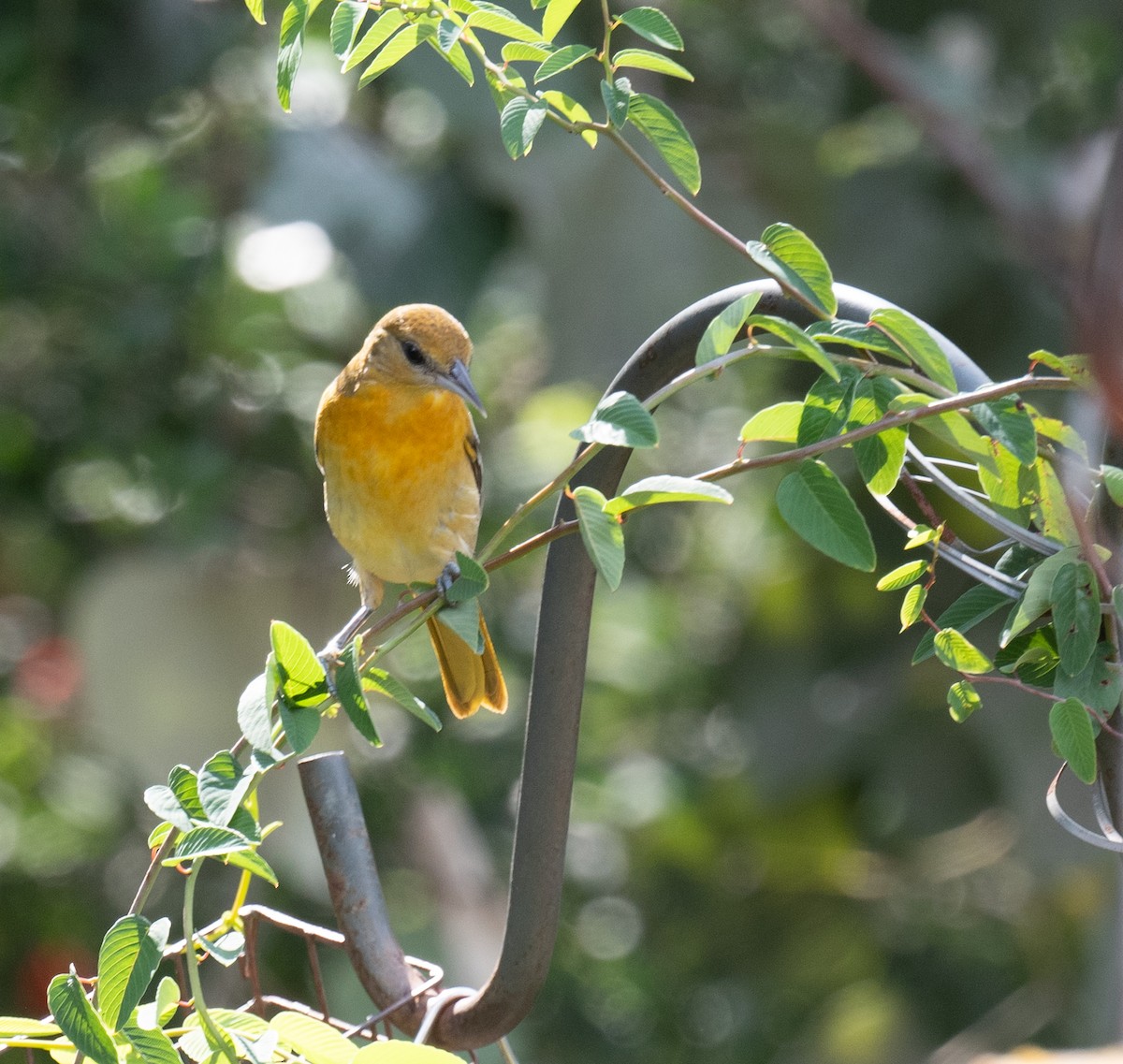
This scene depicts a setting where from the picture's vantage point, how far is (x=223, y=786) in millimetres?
1140

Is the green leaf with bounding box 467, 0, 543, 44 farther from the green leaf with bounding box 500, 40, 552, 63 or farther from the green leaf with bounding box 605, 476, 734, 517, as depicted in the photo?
the green leaf with bounding box 605, 476, 734, 517

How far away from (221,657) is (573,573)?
325 cm

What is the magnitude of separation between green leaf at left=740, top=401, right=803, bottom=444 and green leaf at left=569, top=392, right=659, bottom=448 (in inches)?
4.2

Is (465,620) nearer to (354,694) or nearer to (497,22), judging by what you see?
(354,694)

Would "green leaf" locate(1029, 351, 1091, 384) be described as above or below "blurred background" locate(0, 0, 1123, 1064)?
above

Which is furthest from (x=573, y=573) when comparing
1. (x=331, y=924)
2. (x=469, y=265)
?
(x=331, y=924)

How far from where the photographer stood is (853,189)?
15.1ft

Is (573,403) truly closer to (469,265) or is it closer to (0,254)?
(469,265)

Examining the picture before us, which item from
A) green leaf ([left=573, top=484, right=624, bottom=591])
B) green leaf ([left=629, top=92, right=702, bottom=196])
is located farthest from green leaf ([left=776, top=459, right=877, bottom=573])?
green leaf ([left=629, top=92, right=702, bottom=196])

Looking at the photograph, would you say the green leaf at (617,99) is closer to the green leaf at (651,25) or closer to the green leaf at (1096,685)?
the green leaf at (651,25)

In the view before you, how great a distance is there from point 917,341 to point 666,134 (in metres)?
0.25

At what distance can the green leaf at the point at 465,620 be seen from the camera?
1304 mm

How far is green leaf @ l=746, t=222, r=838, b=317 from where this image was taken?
3.85ft

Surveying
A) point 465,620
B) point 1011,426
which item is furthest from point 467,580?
point 1011,426
